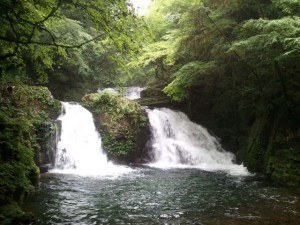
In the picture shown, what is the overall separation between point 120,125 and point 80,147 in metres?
2.47

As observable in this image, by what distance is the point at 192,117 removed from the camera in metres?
19.5

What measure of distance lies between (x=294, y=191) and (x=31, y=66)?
15.1 meters

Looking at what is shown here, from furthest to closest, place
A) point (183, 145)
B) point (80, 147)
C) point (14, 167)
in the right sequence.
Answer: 1. point (183, 145)
2. point (80, 147)
3. point (14, 167)

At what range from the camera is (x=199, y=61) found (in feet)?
47.2

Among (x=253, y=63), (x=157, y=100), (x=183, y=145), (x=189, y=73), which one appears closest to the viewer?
(x=253, y=63)

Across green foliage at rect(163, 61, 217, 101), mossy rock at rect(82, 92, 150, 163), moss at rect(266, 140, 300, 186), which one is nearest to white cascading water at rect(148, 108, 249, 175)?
mossy rock at rect(82, 92, 150, 163)

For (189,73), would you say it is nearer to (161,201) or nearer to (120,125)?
(120,125)

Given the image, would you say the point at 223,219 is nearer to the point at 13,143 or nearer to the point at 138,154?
the point at 13,143

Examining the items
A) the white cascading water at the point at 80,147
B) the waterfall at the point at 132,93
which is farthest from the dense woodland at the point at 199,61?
the waterfall at the point at 132,93

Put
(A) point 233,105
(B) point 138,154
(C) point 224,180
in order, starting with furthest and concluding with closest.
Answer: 1. (A) point 233,105
2. (B) point 138,154
3. (C) point 224,180

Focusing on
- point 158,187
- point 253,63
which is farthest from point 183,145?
point 158,187

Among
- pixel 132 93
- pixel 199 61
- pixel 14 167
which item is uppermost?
pixel 132 93

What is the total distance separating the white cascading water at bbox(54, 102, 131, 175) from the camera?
1285 centimetres

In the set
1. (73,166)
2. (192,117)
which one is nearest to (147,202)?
(73,166)
